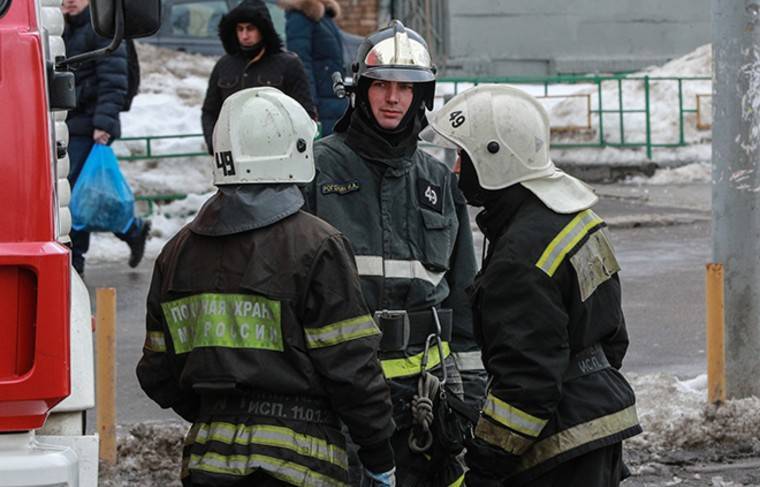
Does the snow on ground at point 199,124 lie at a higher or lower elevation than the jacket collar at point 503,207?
lower

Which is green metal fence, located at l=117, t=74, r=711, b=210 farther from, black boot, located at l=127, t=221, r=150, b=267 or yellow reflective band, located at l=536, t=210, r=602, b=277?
yellow reflective band, located at l=536, t=210, r=602, b=277

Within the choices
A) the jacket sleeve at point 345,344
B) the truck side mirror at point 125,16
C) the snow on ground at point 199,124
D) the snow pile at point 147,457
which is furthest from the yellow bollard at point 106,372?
the snow on ground at point 199,124

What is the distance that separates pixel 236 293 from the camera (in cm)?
Answer: 422

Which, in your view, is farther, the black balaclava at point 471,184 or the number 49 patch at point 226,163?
the black balaclava at point 471,184

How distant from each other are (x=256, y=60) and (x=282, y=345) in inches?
240

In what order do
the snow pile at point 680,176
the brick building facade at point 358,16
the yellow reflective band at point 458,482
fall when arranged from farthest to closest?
the brick building facade at point 358,16
the snow pile at point 680,176
the yellow reflective band at point 458,482

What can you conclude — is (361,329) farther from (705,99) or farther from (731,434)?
(705,99)

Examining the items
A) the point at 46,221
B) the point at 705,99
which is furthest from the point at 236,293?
the point at 705,99

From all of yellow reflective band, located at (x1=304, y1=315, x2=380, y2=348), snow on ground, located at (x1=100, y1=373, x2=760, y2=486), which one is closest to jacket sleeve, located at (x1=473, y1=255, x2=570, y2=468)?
yellow reflective band, located at (x1=304, y1=315, x2=380, y2=348)

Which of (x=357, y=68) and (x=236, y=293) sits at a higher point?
(x=357, y=68)

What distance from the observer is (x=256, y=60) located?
10.1 meters

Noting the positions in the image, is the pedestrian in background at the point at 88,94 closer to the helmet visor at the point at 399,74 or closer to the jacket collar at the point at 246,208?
the helmet visor at the point at 399,74

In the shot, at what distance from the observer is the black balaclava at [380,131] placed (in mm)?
5035

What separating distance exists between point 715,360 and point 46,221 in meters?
4.51
